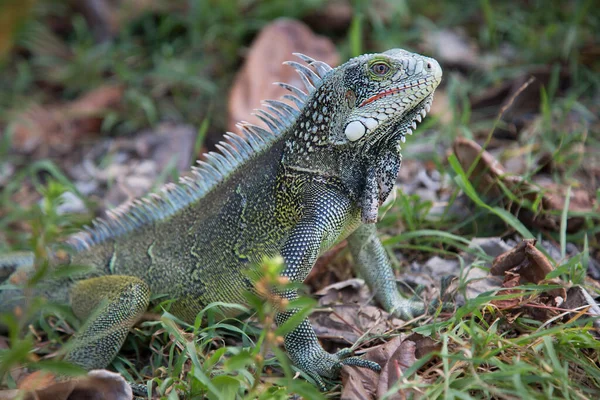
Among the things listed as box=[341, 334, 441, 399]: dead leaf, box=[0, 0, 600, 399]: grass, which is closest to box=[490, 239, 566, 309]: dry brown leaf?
box=[0, 0, 600, 399]: grass

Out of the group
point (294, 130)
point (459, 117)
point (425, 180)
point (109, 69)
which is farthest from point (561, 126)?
point (109, 69)

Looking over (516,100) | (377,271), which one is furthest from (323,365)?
(516,100)

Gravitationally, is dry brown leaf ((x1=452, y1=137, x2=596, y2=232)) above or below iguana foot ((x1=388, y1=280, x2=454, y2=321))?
above

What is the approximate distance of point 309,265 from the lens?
14.2 ft

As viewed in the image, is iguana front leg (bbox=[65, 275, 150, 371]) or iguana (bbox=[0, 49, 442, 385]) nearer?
iguana (bbox=[0, 49, 442, 385])

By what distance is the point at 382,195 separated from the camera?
15.0ft

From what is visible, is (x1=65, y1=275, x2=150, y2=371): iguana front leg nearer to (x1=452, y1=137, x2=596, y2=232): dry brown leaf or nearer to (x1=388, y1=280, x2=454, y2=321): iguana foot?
(x1=388, y1=280, x2=454, y2=321): iguana foot

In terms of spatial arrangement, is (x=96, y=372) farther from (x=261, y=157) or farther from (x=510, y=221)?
(x=510, y=221)

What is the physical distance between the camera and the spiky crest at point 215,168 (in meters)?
4.83

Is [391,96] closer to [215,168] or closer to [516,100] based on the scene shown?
[215,168]

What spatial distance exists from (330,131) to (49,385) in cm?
250

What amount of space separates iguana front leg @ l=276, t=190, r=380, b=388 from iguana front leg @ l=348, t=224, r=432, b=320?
→ 2.16 feet

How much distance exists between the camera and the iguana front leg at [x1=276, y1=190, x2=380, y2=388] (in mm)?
4262

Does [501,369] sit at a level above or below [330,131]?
below
